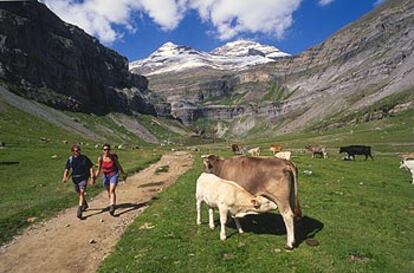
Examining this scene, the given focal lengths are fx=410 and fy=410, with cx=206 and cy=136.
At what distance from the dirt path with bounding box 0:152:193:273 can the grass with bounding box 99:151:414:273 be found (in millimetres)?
909

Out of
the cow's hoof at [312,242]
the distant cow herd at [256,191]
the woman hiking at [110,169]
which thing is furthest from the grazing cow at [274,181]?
the woman hiking at [110,169]

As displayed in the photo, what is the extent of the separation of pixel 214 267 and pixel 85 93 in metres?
196

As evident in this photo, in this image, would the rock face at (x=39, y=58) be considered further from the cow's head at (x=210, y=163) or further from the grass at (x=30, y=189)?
the cow's head at (x=210, y=163)

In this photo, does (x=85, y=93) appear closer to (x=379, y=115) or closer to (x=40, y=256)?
(x=379, y=115)

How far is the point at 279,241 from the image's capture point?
16125mm

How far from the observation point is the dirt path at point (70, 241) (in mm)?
15773

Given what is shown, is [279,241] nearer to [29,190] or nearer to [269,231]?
[269,231]

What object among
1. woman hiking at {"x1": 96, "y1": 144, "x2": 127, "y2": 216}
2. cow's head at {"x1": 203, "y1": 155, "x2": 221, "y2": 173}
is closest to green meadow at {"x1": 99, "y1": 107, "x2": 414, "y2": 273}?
woman hiking at {"x1": 96, "y1": 144, "x2": 127, "y2": 216}

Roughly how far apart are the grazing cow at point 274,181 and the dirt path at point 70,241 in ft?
21.2

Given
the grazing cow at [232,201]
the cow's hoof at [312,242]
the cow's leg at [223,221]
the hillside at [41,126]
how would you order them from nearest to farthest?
the cow's hoof at [312,242] → the grazing cow at [232,201] → the cow's leg at [223,221] → the hillside at [41,126]

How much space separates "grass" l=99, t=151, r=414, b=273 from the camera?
14148mm

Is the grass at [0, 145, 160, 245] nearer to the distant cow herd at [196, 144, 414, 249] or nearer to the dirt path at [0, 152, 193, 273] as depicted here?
the dirt path at [0, 152, 193, 273]

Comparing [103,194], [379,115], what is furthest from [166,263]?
[379,115]

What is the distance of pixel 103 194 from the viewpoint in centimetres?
2995
